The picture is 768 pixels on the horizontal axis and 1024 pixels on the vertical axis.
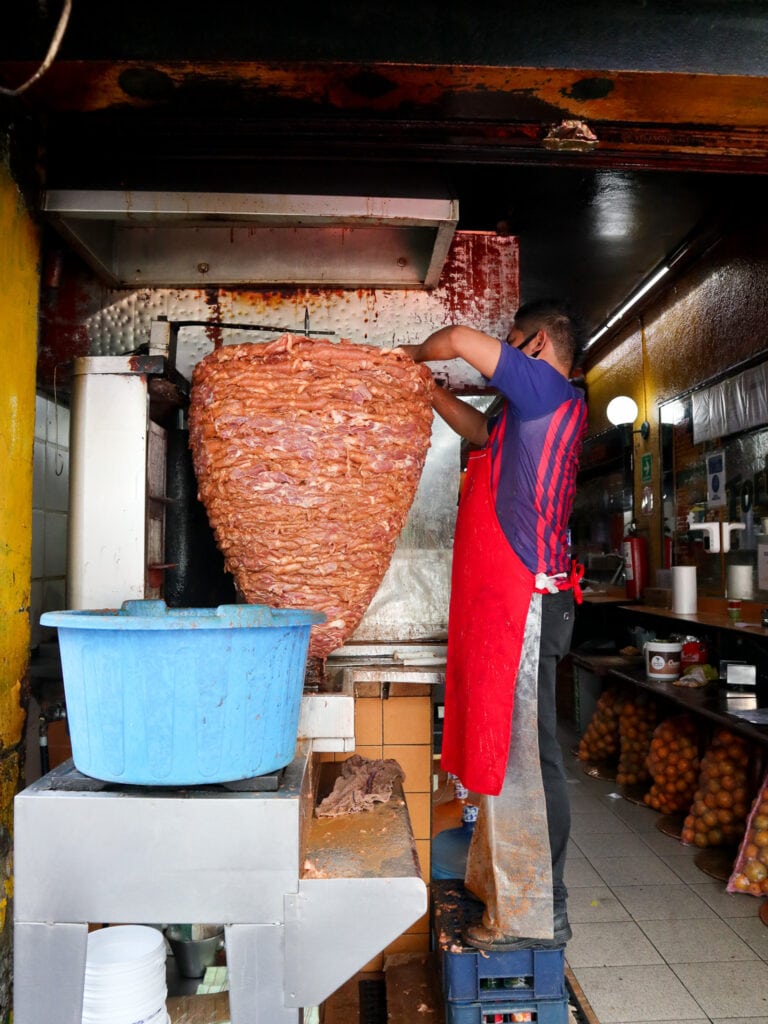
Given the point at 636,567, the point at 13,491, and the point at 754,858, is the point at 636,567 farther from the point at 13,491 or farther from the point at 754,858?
the point at 13,491

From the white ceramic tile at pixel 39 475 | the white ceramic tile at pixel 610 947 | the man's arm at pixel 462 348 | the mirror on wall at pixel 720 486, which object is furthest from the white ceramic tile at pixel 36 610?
→ the mirror on wall at pixel 720 486

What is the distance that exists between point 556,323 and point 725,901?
9.43ft

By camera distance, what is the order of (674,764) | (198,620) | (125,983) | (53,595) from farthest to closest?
(674,764) < (53,595) < (125,983) < (198,620)

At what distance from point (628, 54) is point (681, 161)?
1.71 feet

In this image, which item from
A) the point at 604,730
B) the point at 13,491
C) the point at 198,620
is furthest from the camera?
the point at 604,730

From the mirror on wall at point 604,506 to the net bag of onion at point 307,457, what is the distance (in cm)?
581

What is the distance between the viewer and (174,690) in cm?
142

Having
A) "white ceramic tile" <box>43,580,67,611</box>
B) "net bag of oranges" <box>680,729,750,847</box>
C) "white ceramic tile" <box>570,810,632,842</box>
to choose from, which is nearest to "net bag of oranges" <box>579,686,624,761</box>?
"white ceramic tile" <box>570,810,632,842</box>

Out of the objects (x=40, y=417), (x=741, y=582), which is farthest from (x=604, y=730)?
(x=40, y=417)

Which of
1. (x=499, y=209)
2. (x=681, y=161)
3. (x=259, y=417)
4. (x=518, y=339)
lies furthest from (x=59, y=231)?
(x=499, y=209)

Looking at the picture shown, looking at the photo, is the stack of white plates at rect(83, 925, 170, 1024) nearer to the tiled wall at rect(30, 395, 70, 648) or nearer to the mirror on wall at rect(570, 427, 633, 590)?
the tiled wall at rect(30, 395, 70, 648)

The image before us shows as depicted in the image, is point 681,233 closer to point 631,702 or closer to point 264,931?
point 631,702

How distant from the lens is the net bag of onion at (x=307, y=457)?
1797 millimetres

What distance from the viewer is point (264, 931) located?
4.74ft
